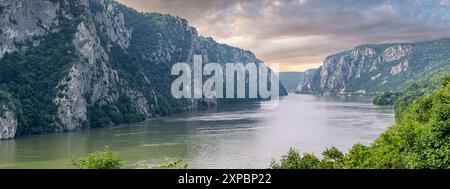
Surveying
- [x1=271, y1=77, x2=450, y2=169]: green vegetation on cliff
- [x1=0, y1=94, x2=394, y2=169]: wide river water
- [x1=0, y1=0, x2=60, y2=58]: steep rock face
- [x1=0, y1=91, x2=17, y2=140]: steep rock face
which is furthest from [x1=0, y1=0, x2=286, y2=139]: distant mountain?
[x1=271, y1=77, x2=450, y2=169]: green vegetation on cliff

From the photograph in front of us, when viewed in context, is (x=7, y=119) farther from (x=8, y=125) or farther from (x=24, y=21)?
(x=24, y=21)

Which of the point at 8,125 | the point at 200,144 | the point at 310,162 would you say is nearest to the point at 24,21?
the point at 8,125

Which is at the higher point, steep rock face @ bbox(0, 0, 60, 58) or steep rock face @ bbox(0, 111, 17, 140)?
steep rock face @ bbox(0, 0, 60, 58)

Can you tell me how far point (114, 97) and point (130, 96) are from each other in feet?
35.8

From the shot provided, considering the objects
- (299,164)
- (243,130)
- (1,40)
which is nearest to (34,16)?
(1,40)

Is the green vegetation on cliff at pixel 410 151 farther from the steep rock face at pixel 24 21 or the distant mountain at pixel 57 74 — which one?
the steep rock face at pixel 24 21

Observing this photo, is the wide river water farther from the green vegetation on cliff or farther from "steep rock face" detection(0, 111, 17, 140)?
the green vegetation on cliff

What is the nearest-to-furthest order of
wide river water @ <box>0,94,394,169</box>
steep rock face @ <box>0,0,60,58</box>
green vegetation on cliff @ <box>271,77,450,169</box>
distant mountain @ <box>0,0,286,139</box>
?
1. green vegetation on cliff @ <box>271,77,450,169</box>
2. wide river water @ <box>0,94,394,169</box>
3. distant mountain @ <box>0,0,286,139</box>
4. steep rock face @ <box>0,0,60,58</box>

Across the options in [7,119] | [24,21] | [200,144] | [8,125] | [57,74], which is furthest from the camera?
[24,21]

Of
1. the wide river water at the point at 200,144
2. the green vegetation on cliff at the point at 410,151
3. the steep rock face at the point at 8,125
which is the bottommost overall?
the wide river water at the point at 200,144

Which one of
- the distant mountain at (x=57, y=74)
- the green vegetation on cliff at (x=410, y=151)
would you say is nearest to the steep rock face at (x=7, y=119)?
the distant mountain at (x=57, y=74)

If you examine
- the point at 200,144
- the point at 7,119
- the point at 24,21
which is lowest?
the point at 200,144
